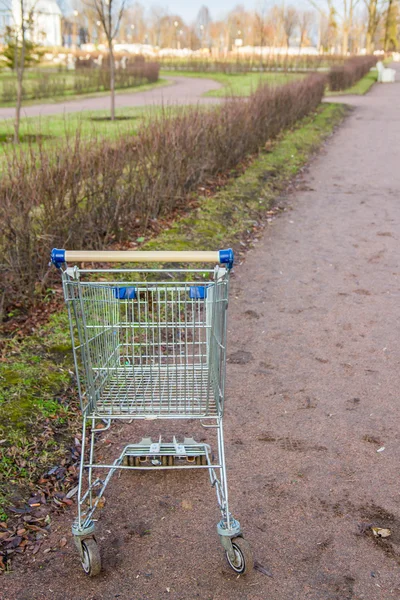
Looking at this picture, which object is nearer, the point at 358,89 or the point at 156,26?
the point at 358,89

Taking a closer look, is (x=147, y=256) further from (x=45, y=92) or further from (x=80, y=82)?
(x=80, y=82)

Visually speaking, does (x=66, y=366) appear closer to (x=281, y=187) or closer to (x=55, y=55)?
(x=281, y=187)

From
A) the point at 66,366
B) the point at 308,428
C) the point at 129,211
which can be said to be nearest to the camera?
the point at 308,428

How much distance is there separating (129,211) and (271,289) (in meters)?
2.04

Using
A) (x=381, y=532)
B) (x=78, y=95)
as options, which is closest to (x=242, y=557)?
(x=381, y=532)

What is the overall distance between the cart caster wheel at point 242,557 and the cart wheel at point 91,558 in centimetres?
56

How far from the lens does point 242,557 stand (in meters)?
2.72

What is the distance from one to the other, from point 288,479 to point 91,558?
117cm

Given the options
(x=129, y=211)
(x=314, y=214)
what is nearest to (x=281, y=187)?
(x=314, y=214)

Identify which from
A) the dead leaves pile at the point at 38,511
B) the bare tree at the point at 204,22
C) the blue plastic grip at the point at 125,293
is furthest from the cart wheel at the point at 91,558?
the bare tree at the point at 204,22

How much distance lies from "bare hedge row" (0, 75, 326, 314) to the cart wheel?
2.98 metres

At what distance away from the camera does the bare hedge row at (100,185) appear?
17.9 ft

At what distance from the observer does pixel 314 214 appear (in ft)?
31.0

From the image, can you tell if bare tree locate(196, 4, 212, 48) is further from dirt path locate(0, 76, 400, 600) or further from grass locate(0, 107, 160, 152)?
dirt path locate(0, 76, 400, 600)
